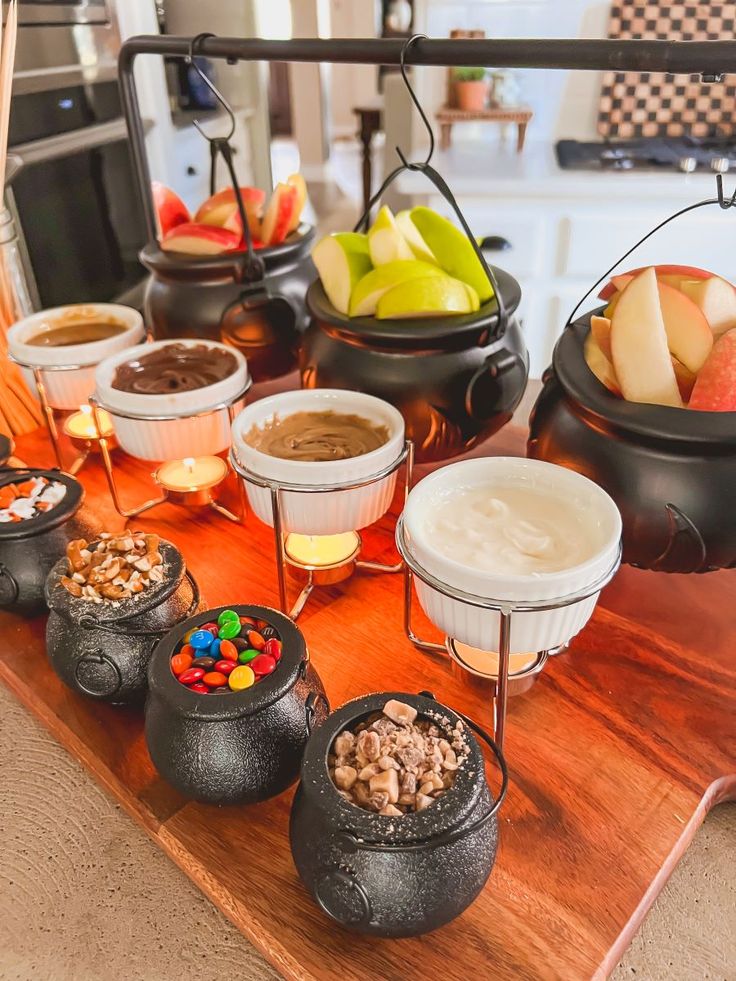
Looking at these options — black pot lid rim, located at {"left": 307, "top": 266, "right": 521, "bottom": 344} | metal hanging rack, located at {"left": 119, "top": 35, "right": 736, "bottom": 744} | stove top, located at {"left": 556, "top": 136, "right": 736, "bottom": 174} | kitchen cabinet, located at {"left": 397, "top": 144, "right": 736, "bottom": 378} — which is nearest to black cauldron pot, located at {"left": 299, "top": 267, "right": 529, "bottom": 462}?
black pot lid rim, located at {"left": 307, "top": 266, "right": 521, "bottom": 344}

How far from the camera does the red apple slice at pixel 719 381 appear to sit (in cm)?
68

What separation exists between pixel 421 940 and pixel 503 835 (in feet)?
0.34

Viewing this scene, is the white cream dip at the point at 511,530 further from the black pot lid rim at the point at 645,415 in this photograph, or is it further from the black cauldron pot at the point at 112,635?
the black cauldron pot at the point at 112,635

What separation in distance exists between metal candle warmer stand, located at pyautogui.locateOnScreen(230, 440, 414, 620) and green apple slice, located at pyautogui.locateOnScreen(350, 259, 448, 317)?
184 millimetres

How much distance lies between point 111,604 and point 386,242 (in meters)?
0.51

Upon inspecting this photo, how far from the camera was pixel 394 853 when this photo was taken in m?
0.47

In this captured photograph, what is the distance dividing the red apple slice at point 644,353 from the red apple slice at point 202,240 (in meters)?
0.58

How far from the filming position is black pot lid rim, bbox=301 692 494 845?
467 millimetres

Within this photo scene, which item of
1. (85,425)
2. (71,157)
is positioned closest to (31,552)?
(85,425)

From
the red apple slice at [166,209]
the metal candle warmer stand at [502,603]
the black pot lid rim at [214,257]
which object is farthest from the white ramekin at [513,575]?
the red apple slice at [166,209]

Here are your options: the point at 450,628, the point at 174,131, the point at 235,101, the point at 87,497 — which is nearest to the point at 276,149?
the point at 235,101

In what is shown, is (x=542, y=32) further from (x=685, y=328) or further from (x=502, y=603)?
(x=502, y=603)

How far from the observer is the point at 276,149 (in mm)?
6711

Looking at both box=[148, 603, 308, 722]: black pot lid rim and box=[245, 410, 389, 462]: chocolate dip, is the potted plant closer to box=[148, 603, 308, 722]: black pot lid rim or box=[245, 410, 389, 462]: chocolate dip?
box=[245, 410, 389, 462]: chocolate dip
